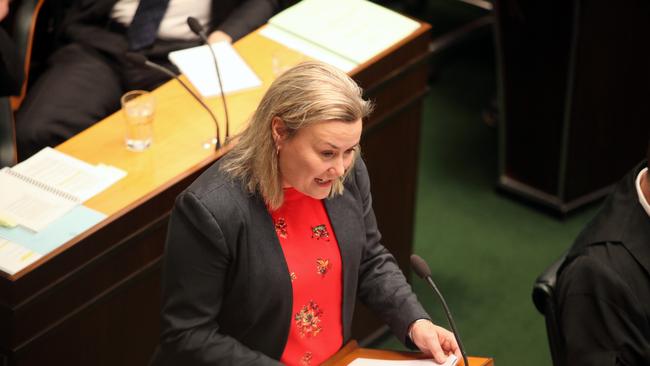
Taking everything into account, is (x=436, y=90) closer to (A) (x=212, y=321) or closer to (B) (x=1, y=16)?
(B) (x=1, y=16)

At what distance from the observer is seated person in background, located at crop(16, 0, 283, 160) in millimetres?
3779

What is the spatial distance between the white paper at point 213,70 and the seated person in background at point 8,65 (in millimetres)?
595

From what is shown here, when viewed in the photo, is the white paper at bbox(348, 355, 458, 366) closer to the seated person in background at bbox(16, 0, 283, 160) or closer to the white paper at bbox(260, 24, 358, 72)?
the white paper at bbox(260, 24, 358, 72)

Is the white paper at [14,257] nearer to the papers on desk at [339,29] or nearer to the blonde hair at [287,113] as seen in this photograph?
the blonde hair at [287,113]

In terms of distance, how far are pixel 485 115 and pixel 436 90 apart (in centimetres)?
34

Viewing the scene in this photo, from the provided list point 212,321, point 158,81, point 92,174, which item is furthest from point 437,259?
point 212,321

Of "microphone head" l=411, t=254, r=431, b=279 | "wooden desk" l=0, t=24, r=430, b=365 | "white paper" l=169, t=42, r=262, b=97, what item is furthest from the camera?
"white paper" l=169, t=42, r=262, b=97

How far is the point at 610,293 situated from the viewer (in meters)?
2.50

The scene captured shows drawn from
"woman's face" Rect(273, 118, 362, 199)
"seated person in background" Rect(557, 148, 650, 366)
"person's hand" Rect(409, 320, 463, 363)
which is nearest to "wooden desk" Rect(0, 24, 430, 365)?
"woman's face" Rect(273, 118, 362, 199)

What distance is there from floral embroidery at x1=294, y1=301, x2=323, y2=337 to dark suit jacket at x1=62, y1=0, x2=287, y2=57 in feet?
5.19

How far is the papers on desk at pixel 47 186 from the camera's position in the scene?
2893 millimetres

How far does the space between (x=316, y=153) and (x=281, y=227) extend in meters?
0.25

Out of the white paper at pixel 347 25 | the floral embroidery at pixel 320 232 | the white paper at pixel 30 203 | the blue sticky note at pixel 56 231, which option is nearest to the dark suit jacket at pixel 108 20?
the white paper at pixel 347 25

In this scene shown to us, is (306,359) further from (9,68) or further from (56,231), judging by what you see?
(9,68)
